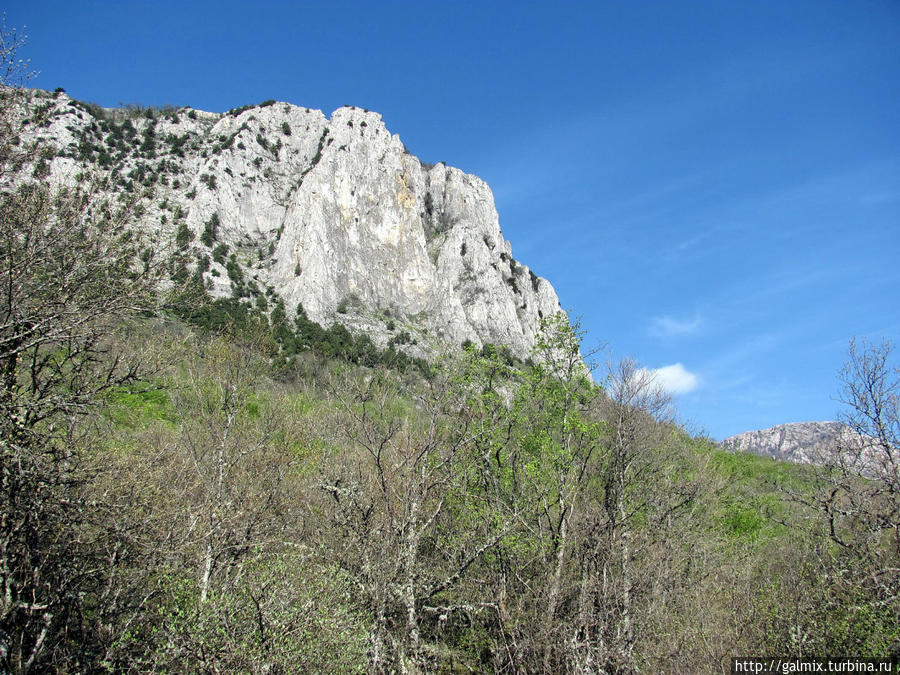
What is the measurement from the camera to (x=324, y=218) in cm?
6544

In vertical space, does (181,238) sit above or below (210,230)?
below

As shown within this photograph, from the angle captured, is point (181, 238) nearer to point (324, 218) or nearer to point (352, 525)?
point (352, 525)

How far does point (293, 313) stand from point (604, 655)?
5235 cm

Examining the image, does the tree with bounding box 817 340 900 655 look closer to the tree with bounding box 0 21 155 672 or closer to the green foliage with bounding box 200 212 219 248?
the tree with bounding box 0 21 155 672

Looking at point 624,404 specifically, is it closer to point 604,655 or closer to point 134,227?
point 604,655

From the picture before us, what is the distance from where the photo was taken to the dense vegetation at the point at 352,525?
7.57 metres

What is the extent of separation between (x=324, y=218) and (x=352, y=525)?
2325 inches

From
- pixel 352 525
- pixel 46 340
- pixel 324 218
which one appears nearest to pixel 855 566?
pixel 352 525

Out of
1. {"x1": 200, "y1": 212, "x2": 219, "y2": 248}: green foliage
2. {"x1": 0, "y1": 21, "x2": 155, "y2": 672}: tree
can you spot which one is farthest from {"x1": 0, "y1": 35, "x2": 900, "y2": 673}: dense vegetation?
{"x1": 200, "y1": 212, "x2": 219, "y2": 248}: green foliage

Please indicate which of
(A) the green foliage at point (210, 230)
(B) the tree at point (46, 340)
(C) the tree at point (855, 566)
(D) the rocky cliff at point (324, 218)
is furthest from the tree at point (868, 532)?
(A) the green foliage at point (210, 230)

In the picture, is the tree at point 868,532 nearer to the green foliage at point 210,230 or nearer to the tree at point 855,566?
the tree at point 855,566

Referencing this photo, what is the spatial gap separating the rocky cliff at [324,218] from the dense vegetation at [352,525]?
43.1m

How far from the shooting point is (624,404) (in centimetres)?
1536

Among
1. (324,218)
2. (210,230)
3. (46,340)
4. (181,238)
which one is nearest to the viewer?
(46,340)
